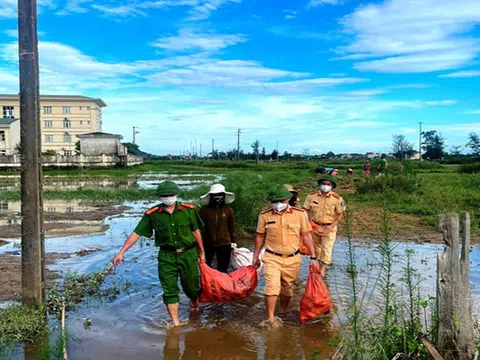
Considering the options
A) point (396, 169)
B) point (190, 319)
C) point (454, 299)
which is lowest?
point (190, 319)

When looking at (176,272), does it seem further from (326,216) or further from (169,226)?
(326,216)

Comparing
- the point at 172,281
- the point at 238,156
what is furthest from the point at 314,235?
the point at 238,156

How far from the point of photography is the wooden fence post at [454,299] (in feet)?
12.0

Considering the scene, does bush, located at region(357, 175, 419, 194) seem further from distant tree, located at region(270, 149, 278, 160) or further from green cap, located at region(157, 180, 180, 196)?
distant tree, located at region(270, 149, 278, 160)

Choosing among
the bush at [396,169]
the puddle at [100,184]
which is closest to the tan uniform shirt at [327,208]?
the bush at [396,169]

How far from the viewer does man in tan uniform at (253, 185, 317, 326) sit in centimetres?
526

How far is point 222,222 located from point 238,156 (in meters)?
79.3

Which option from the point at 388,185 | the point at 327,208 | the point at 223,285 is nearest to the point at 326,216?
the point at 327,208

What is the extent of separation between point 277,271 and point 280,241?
350 mm

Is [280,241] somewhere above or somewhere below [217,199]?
below

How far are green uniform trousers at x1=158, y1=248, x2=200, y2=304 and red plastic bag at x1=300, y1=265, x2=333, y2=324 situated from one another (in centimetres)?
132

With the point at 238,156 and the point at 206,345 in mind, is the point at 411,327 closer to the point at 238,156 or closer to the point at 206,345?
the point at 206,345

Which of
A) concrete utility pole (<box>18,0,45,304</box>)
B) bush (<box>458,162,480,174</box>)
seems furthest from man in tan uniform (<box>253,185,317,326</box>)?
bush (<box>458,162,480,174</box>)

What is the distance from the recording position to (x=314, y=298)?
205 inches
